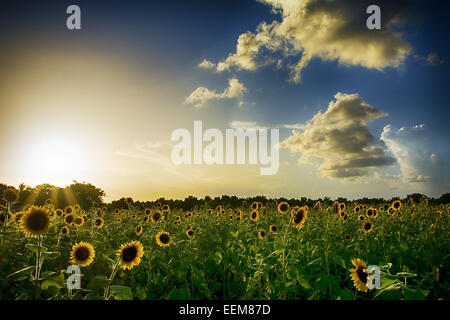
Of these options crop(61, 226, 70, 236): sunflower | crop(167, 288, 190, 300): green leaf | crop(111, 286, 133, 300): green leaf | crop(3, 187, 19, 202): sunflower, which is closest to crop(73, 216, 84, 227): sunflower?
crop(61, 226, 70, 236): sunflower

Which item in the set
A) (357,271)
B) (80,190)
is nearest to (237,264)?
(357,271)

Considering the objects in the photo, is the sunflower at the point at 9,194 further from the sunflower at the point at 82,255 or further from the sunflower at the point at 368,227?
the sunflower at the point at 368,227

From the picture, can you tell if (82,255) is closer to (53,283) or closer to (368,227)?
(53,283)

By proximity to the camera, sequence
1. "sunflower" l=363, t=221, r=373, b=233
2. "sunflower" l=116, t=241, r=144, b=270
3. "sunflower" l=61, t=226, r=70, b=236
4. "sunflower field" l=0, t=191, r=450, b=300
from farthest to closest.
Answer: "sunflower" l=363, t=221, r=373, b=233 → "sunflower" l=61, t=226, r=70, b=236 → "sunflower" l=116, t=241, r=144, b=270 → "sunflower field" l=0, t=191, r=450, b=300

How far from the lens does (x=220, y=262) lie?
13.1ft

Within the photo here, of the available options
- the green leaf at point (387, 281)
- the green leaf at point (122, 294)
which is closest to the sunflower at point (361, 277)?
the green leaf at point (387, 281)

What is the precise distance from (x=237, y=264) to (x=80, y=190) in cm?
1621

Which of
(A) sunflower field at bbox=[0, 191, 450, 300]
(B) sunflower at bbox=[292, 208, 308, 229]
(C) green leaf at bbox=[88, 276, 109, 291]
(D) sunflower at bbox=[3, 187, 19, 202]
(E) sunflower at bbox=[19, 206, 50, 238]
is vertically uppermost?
(D) sunflower at bbox=[3, 187, 19, 202]

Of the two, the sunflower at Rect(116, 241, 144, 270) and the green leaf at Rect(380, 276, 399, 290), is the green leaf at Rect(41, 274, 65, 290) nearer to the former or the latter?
the sunflower at Rect(116, 241, 144, 270)

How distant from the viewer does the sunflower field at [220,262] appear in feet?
6.86

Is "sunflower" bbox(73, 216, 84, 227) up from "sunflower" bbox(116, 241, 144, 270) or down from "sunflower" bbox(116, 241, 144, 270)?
down

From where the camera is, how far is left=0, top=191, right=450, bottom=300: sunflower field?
2.09 metres
